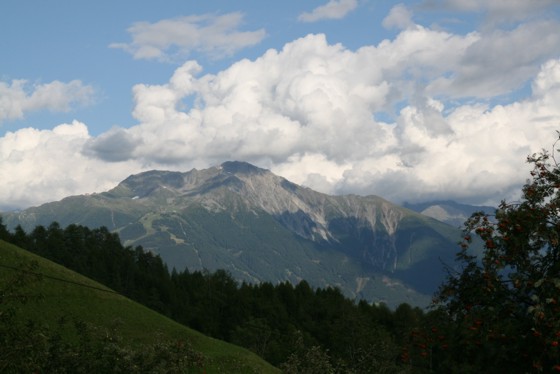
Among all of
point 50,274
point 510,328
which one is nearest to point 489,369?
point 510,328

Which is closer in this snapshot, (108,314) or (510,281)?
(510,281)

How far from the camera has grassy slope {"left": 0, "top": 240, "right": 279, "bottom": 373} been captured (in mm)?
75188

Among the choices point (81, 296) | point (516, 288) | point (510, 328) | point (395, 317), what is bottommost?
point (395, 317)

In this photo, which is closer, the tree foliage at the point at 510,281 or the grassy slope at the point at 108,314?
the tree foliage at the point at 510,281

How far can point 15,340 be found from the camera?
24062 millimetres

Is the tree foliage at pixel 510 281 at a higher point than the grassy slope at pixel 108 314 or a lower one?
higher

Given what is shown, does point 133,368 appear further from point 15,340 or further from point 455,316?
point 455,316

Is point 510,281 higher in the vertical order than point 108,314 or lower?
higher

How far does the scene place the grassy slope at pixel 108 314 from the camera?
2960 inches

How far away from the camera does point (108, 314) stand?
84.7 meters

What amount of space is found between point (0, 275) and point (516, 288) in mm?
78621

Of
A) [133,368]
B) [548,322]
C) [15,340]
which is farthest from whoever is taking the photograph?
[133,368]

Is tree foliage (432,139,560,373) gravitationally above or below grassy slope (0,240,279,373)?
above

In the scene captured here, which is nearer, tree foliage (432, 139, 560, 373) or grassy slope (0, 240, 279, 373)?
tree foliage (432, 139, 560, 373)
